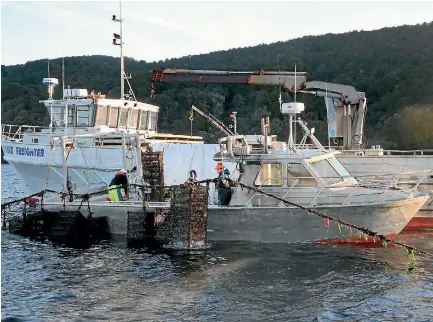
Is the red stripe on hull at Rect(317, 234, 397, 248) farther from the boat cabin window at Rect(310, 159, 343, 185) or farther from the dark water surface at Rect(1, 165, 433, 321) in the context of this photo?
the boat cabin window at Rect(310, 159, 343, 185)

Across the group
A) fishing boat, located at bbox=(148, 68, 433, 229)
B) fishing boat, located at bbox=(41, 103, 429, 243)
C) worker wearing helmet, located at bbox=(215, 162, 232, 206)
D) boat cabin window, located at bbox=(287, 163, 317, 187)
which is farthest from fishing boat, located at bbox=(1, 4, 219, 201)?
boat cabin window, located at bbox=(287, 163, 317, 187)

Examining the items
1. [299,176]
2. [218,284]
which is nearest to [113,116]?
[299,176]

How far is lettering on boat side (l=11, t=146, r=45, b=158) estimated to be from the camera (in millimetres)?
25422

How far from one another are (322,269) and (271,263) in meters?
1.37

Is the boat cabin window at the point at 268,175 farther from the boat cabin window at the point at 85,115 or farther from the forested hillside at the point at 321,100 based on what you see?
the forested hillside at the point at 321,100

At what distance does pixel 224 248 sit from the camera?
56.8 ft

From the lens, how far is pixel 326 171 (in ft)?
60.3

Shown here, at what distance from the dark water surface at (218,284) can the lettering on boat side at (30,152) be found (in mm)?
7894

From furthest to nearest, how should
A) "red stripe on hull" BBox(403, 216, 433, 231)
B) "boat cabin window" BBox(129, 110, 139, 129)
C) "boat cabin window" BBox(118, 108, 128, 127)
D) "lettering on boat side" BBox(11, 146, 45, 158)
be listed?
"boat cabin window" BBox(129, 110, 139, 129) → "boat cabin window" BBox(118, 108, 128, 127) → "lettering on boat side" BBox(11, 146, 45, 158) → "red stripe on hull" BBox(403, 216, 433, 231)

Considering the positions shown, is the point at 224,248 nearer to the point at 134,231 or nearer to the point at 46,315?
the point at 134,231

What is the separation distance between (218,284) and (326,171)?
252 inches

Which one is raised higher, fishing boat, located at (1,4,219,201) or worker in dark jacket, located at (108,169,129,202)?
fishing boat, located at (1,4,219,201)

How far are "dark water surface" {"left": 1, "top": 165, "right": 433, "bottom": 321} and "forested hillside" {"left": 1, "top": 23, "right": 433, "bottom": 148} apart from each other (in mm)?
35444

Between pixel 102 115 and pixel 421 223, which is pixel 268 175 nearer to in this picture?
pixel 421 223
